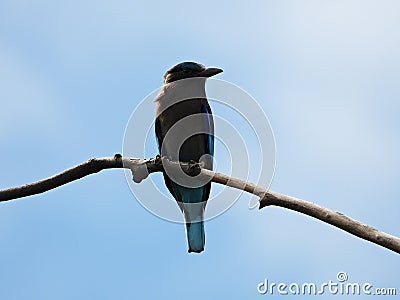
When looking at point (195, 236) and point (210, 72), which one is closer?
point (195, 236)

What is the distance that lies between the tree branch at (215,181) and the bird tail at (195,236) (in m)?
1.97

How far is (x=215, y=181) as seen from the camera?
4301 mm

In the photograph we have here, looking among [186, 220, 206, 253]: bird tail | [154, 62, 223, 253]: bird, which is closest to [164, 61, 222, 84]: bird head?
[154, 62, 223, 253]: bird

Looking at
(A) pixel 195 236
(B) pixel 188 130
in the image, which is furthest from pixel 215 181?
(B) pixel 188 130

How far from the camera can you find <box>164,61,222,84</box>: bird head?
7797mm

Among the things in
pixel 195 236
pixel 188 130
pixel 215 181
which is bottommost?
pixel 215 181

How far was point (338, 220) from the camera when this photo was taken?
338 centimetres

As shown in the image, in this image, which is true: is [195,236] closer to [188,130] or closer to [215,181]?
[188,130]

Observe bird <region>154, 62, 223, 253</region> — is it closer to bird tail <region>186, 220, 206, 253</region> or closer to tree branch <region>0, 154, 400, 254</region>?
bird tail <region>186, 220, 206, 253</region>

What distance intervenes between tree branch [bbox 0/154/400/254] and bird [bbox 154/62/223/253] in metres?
1.97

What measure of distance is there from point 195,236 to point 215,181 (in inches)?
120

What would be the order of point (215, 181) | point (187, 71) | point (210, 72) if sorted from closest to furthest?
point (215, 181) → point (210, 72) → point (187, 71)

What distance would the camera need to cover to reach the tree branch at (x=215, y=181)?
331 centimetres

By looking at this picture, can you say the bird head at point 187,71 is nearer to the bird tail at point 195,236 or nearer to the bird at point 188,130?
the bird at point 188,130
